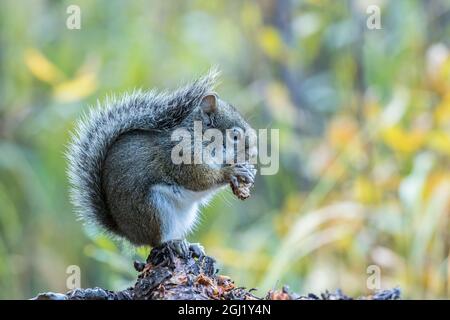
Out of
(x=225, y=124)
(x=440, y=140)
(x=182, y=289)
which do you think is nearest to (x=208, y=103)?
(x=225, y=124)

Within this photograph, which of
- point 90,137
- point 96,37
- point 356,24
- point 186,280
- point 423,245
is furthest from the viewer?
point 96,37

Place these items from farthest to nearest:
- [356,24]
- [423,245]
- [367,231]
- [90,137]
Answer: [356,24] < [367,231] < [423,245] < [90,137]

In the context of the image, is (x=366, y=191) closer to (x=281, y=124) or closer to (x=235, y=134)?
(x=281, y=124)

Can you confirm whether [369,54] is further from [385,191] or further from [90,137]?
[90,137]

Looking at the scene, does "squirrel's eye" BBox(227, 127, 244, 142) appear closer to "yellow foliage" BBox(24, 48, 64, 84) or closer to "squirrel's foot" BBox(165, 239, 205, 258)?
"squirrel's foot" BBox(165, 239, 205, 258)

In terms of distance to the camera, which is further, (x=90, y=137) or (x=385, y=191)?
(x=385, y=191)

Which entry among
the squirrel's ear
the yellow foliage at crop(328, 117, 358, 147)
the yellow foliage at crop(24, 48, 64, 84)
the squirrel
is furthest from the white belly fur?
the yellow foliage at crop(24, 48, 64, 84)
